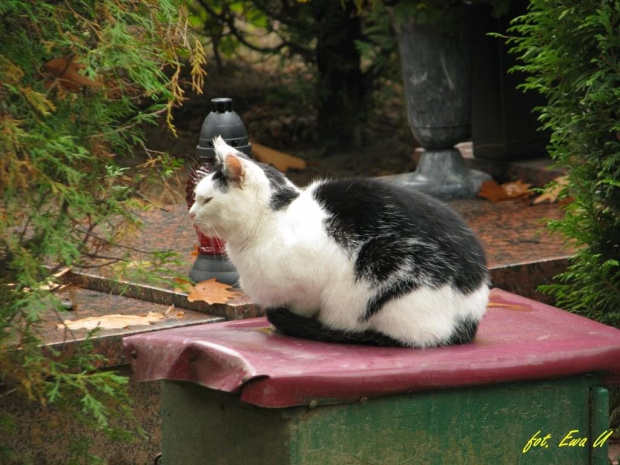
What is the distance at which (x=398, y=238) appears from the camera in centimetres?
284

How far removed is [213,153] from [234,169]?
0.77 meters

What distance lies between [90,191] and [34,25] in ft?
1.49

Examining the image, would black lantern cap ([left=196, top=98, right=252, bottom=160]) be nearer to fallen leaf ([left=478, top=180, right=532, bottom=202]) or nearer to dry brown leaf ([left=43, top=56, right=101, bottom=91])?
dry brown leaf ([left=43, top=56, right=101, bottom=91])

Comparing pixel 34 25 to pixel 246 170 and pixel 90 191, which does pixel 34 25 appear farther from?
pixel 246 170

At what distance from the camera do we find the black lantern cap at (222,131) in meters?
3.68

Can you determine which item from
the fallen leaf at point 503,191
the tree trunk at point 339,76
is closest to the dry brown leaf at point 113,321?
the fallen leaf at point 503,191

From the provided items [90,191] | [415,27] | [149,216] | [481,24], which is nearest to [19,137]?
[90,191]

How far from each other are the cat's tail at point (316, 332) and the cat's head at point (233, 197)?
0.27m

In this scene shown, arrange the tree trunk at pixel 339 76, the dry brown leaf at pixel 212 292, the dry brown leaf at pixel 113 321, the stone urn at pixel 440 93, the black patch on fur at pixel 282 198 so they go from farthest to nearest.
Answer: the tree trunk at pixel 339 76 < the stone urn at pixel 440 93 < the dry brown leaf at pixel 212 292 < the dry brown leaf at pixel 113 321 < the black patch on fur at pixel 282 198

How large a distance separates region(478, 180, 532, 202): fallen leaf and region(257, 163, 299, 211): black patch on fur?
2.81m

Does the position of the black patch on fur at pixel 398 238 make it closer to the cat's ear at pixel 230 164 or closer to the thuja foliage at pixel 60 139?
the cat's ear at pixel 230 164

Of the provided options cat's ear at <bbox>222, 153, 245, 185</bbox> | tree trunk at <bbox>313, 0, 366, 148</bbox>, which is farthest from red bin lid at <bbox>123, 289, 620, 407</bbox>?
tree trunk at <bbox>313, 0, 366, 148</bbox>

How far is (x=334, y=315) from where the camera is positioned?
2.90 meters

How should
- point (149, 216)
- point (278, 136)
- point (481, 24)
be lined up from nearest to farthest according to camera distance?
point (149, 216)
point (481, 24)
point (278, 136)
